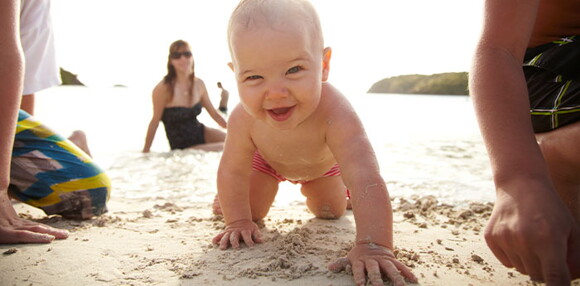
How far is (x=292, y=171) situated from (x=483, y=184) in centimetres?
223

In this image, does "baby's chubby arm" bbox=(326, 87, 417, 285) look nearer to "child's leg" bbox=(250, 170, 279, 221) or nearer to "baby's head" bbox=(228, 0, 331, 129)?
"baby's head" bbox=(228, 0, 331, 129)

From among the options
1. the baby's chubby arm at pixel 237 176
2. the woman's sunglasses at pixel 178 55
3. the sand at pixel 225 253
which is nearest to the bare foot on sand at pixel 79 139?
the sand at pixel 225 253

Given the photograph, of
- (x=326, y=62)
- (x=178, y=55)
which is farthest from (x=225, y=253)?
(x=178, y=55)

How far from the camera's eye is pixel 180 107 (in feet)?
21.6

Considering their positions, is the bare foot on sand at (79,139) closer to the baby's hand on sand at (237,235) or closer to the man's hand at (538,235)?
the baby's hand on sand at (237,235)

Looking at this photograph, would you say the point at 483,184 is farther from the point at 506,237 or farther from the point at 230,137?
the point at 506,237

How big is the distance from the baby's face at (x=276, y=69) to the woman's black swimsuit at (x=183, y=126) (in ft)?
15.6

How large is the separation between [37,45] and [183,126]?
3272mm

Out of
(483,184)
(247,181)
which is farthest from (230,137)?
(483,184)

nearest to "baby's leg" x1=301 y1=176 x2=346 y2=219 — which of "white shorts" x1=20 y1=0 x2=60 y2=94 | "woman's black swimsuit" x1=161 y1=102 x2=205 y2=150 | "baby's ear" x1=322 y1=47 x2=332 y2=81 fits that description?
"baby's ear" x1=322 y1=47 x2=332 y2=81

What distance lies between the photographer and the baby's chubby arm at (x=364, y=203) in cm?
160

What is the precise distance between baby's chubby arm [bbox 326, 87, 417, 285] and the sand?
3.4 inches

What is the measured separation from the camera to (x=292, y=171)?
2.61m

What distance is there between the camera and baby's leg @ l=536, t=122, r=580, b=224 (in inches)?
67.2
